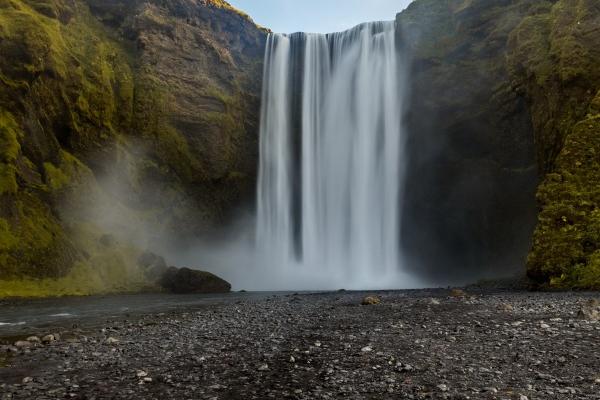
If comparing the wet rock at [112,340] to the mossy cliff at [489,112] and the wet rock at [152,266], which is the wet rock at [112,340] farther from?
the mossy cliff at [489,112]

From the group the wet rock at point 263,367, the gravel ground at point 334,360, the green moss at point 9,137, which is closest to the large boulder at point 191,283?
the green moss at point 9,137

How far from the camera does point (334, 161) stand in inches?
2095

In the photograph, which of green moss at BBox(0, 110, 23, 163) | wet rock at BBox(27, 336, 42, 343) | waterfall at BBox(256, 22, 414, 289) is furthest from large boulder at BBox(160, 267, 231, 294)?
wet rock at BBox(27, 336, 42, 343)

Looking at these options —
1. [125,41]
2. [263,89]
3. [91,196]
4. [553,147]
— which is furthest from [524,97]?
[125,41]

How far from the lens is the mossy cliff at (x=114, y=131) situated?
38.1 meters

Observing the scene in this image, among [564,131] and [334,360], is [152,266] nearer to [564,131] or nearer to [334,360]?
[334,360]

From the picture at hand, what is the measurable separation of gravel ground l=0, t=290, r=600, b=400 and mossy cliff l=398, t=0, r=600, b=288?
2514 cm

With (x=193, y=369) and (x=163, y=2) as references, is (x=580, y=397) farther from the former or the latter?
(x=163, y=2)

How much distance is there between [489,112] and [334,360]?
4345cm

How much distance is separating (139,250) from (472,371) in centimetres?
4144

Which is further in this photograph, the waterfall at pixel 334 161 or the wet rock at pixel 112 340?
the waterfall at pixel 334 161

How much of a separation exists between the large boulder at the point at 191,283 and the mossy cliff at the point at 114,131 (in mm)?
2599

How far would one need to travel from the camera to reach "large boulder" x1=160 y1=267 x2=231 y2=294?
40.2 metres

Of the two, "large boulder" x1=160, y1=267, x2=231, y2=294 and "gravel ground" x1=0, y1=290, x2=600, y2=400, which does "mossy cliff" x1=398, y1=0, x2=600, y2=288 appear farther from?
"gravel ground" x1=0, y1=290, x2=600, y2=400
